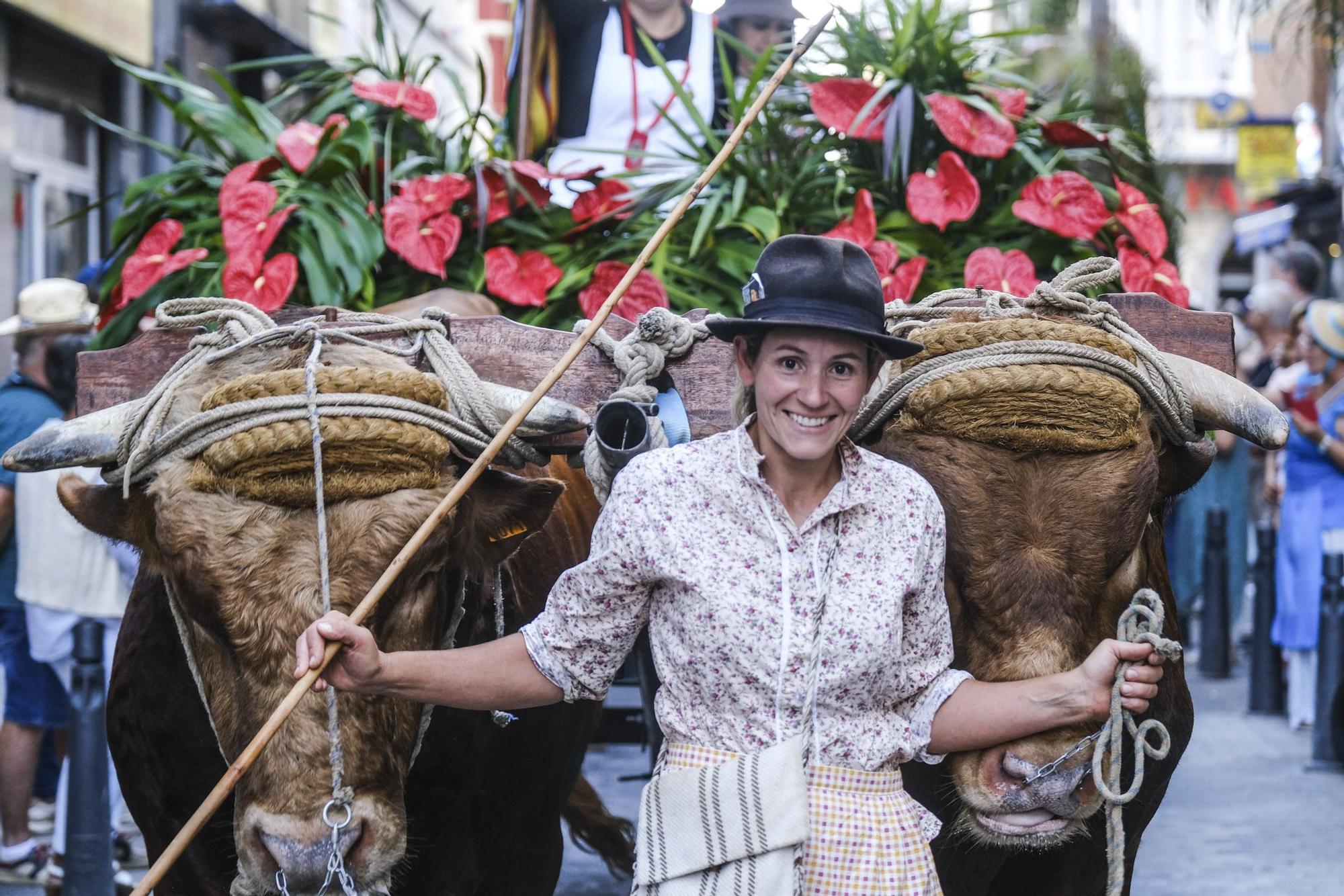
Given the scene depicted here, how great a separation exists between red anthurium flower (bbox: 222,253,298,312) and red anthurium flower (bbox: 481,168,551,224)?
0.66 m

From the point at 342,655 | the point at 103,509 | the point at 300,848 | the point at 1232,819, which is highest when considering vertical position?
the point at 103,509

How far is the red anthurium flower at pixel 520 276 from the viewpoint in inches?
185

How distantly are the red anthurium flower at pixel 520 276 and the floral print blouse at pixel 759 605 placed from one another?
182 centimetres

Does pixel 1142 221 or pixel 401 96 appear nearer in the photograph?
pixel 1142 221

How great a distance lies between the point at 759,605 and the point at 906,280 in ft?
6.27

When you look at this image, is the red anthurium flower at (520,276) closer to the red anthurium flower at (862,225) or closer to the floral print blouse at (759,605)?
the red anthurium flower at (862,225)

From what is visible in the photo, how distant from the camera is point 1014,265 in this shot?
14.5 feet

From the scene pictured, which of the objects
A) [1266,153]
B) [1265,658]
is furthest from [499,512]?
[1266,153]

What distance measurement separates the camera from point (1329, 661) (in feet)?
29.2

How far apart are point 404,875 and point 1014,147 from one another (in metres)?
2.87

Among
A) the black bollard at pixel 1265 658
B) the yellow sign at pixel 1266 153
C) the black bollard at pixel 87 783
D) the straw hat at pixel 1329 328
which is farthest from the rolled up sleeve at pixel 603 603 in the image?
the yellow sign at pixel 1266 153

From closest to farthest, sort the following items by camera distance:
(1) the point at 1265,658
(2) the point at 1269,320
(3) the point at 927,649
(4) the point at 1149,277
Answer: (3) the point at 927,649 < (4) the point at 1149,277 < (1) the point at 1265,658 < (2) the point at 1269,320

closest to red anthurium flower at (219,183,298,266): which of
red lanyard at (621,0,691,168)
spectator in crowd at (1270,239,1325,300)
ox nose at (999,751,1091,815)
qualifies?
red lanyard at (621,0,691,168)

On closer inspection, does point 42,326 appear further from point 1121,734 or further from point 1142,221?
point 1121,734
